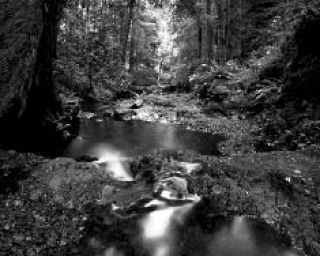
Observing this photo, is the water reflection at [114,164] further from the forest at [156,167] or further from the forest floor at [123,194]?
the forest floor at [123,194]

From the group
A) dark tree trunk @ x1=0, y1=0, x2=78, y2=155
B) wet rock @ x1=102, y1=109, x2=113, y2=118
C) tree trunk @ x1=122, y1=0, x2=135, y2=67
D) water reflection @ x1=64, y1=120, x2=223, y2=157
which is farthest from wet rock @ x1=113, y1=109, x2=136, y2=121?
tree trunk @ x1=122, y1=0, x2=135, y2=67

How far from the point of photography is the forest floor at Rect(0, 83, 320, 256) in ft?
13.7

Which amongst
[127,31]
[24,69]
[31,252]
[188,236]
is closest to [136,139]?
[24,69]

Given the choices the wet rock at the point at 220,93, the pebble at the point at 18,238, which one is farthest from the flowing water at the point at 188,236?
the wet rock at the point at 220,93

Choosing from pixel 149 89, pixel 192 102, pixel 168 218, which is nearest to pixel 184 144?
pixel 168 218

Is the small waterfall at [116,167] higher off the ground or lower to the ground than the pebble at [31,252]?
higher

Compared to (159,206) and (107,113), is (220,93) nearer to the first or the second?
(107,113)

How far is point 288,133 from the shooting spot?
8484 millimetres

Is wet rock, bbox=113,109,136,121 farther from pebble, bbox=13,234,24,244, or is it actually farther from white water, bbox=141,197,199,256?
pebble, bbox=13,234,24,244

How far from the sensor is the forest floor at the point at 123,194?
4180 millimetres

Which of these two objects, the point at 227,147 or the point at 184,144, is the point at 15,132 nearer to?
the point at 184,144

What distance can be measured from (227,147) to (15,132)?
267 inches

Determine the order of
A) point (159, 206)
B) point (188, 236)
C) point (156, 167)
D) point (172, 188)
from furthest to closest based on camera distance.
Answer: point (156, 167) < point (172, 188) < point (159, 206) < point (188, 236)

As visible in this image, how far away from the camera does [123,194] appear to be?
5.58 meters
